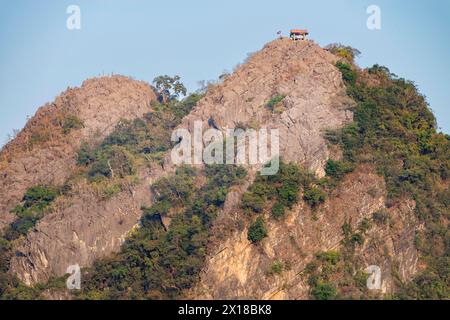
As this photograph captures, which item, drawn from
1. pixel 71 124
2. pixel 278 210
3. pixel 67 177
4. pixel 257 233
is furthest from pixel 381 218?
pixel 71 124

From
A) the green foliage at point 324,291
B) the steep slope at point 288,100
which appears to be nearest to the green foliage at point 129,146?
the steep slope at point 288,100

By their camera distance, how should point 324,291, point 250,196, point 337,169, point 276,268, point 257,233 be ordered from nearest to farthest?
point 324,291 → point 276,268 → point 257,233 → point 250,196 → point 337,169

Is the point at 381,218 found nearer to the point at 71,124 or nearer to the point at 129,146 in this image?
the point at 129,146

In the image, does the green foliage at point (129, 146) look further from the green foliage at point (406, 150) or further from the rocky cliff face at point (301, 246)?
the green foliage at point (406, 150)

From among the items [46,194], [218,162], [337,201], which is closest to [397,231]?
[337,201]

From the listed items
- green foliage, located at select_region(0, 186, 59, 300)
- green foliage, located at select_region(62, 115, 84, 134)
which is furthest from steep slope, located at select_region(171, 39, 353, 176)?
green foliage, located at select_region(0, 186, 59, 300)

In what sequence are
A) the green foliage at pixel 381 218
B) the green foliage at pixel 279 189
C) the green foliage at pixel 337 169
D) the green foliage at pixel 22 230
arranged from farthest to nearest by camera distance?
the green foliage at pixel 337 169
the green foliage at pixel 381 218
the green foliage at pixel 22 230
the green foliage at pixel 279 189

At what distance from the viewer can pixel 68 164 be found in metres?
87.9

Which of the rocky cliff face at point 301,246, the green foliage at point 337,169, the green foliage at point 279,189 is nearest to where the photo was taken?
the rocky cliff face at point 301,246

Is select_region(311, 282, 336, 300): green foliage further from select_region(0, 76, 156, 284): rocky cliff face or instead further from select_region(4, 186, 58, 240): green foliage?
select_region(4, 186, 58, 240): green foliage
